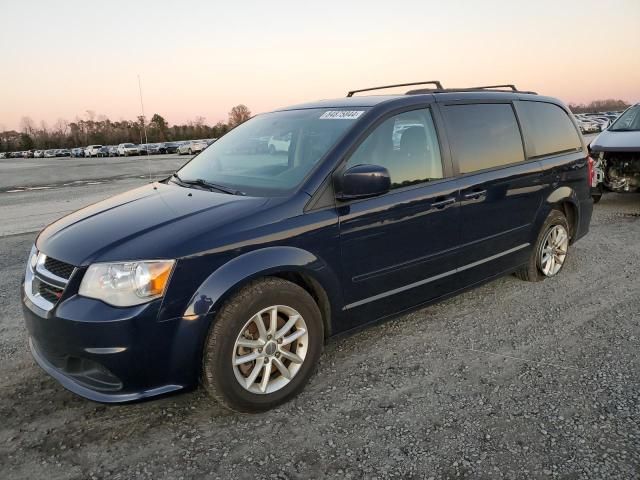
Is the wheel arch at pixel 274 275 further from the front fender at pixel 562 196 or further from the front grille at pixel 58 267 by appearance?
the front fender at pixel 562 196

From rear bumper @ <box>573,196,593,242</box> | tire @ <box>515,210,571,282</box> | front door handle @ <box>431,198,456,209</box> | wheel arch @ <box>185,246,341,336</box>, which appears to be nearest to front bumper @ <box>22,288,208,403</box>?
Result: wheel arch @ <box>185,246,341,336</box>

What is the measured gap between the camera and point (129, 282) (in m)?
2.50

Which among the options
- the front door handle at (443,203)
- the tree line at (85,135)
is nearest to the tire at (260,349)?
the front door handle at (443,203)

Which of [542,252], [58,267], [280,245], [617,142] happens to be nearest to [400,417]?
[280,245]

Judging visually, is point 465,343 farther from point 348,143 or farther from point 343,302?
point 348,143

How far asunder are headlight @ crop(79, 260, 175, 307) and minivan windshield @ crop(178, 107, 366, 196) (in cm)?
86

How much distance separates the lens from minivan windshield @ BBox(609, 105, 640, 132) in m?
8.82

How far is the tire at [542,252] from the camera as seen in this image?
474 centimetres

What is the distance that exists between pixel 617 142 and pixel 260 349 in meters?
7.99

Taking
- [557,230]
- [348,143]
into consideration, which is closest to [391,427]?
[348,143]

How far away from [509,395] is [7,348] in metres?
3.50

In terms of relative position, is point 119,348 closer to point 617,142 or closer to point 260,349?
point 260,349

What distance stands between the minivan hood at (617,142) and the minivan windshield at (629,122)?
200mm

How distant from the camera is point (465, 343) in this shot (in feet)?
12.1
